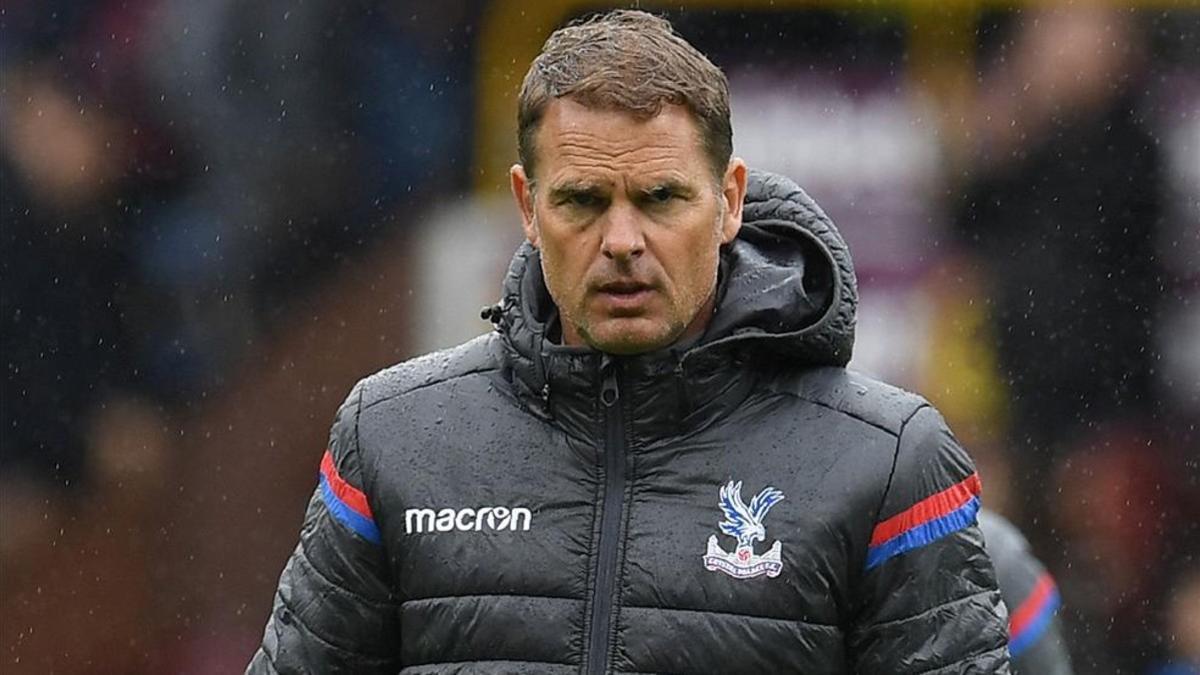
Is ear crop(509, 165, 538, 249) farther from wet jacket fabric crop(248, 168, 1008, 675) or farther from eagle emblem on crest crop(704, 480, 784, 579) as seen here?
eagle emblem on crest crop(704, 480, 784, 579)

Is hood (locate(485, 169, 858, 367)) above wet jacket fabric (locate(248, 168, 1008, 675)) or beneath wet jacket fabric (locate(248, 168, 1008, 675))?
above

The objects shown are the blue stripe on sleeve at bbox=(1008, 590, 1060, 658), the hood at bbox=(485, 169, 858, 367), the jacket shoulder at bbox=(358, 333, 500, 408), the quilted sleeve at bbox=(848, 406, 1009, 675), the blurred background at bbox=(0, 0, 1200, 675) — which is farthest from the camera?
the blurred background at bbox=(0, 0, 1200, 675)

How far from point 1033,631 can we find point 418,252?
1.73 m

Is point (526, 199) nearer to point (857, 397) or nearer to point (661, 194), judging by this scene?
point (661, 194)

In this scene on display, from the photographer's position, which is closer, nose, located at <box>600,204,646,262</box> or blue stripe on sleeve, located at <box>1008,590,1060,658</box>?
nose, located at <box>600,204,646,262</box>

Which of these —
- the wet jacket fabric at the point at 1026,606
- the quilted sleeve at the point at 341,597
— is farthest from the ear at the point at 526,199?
the wet jacket fabric at the point at 1026,606

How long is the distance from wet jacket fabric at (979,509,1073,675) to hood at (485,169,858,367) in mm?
1240

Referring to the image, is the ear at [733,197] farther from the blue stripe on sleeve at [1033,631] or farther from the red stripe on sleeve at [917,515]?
the blue stripe on sleeve at [1033,631]

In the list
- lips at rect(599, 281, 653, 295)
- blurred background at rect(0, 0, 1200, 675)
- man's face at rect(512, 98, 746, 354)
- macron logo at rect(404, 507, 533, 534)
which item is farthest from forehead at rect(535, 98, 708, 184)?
blurred background at rect(0, 0, 1200, 675)

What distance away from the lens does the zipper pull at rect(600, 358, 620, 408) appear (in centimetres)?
274

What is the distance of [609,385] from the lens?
274 cm

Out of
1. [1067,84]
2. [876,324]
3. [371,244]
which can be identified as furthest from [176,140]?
[1067,84]

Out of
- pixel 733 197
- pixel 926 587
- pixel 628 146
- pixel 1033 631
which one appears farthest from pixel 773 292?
pixel 1033 631

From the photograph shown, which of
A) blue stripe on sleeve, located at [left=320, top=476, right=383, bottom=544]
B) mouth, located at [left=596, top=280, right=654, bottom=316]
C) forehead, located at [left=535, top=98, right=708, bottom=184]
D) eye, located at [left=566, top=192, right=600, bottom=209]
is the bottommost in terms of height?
blue stripe on sleeve, located at [left=320, top=476, right=383, bottom=544]
